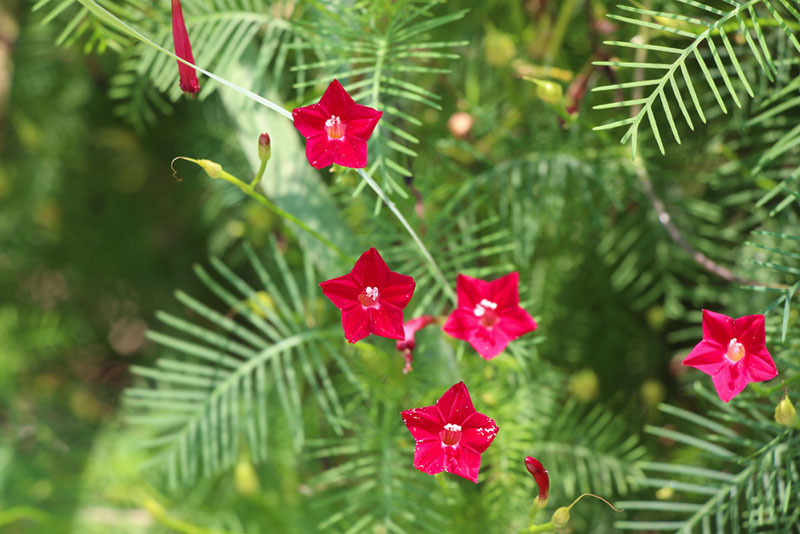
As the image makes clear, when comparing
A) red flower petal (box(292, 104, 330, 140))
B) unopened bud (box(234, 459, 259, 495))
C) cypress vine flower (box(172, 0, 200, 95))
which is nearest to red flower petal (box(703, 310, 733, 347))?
red flower petal (box(292, 104, 330, 140))

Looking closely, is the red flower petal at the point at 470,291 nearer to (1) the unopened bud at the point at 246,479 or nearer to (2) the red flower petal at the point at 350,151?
(2) the red flower petal at the point at 350,151

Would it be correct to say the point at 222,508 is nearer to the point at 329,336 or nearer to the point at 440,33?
the point at 329,336

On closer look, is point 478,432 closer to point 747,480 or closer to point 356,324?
point 356,324

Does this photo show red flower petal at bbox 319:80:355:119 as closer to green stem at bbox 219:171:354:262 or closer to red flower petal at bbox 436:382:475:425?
green stem at bbox 219:171:354:262

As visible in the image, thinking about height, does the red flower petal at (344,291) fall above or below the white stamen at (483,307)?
below

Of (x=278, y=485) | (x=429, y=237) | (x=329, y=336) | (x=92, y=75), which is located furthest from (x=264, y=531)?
(x=92, y=75)

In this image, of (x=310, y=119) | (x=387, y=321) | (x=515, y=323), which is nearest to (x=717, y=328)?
(x=515, y=323)

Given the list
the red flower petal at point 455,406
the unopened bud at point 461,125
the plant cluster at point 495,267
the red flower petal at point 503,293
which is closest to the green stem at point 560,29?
the plant cluster at point 495,267
